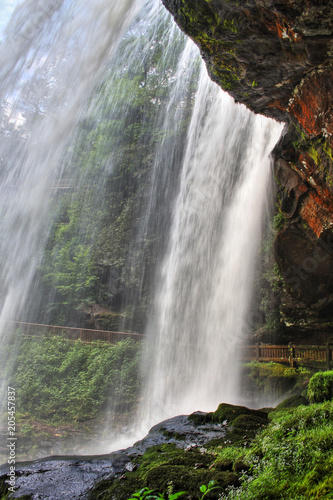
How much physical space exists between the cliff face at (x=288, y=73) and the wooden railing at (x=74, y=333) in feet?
34.5

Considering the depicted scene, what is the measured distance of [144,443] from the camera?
5.69 meters

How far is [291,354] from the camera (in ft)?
34.8

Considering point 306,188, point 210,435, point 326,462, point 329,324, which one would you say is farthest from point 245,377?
point 326,462

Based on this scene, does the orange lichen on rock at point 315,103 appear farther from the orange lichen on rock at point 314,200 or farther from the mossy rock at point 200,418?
the mossy rock at point 200,418

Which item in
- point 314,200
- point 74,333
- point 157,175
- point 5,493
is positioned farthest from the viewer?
point 157,175

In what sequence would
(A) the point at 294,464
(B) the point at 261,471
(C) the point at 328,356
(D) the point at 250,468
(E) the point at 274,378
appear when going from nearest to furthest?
(A) the point at 294,464
(B) the point at 261,471
(D) the point at 250,468
(C) the point at 328,356
(E) the point at 274,378

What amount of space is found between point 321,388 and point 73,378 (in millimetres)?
12691

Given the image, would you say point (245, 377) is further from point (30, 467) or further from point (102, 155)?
point (102, 155)

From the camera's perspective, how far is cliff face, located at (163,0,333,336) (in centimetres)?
443

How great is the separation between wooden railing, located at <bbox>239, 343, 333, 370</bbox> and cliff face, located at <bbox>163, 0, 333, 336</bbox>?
2843 millimetres

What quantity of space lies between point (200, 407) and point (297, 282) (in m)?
5.09

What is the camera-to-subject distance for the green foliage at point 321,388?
15.5 feet

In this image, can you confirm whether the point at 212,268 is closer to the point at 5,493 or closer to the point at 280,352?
the point at 280,352

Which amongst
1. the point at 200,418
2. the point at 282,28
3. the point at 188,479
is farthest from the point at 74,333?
the point at 282,28
